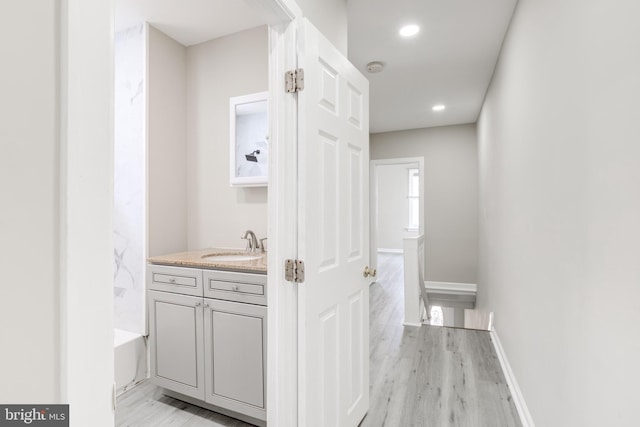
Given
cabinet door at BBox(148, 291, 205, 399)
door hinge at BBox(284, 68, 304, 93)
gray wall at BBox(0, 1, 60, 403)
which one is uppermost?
door hinge at BBox(284, 68, 304, 93)

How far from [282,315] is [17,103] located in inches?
45.3

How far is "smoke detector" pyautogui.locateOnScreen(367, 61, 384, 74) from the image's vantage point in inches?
128

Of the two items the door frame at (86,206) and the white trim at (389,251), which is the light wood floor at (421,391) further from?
the white trim at (389,251)

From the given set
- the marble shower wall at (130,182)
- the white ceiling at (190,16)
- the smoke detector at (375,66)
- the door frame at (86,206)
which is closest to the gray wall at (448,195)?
the smoke detector at (375,66)

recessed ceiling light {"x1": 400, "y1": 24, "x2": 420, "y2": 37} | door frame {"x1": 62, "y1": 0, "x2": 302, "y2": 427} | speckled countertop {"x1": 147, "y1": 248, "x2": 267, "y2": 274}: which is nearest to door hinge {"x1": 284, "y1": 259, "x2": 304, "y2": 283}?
speckled countertop {"x1": 147, "y1": 248, "x2": 267, "y2": 274}

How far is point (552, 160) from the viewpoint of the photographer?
1.57 metres

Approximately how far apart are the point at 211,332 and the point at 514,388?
210 centimetres

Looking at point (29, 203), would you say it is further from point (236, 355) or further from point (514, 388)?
point (514, 388)

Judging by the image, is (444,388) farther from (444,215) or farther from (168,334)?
(444,215)

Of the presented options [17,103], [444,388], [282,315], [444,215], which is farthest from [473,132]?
[17,103]

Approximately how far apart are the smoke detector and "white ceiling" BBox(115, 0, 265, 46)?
1169 millimetres

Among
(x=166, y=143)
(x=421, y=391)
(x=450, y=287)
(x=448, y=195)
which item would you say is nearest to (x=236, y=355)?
(x=421, y=391)

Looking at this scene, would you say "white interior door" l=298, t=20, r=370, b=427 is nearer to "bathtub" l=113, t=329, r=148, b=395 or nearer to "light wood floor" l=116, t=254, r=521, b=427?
"light wood floor" l=116, t=254, r=521, b=427

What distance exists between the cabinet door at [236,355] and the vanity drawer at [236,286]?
0.04 meters
